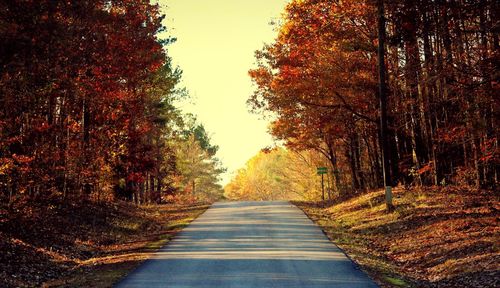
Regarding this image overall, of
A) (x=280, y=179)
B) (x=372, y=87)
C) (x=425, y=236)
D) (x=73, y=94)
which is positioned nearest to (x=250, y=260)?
(x=425, y=236)

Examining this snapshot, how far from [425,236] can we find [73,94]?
1530cm

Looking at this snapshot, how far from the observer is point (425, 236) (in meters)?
18.6

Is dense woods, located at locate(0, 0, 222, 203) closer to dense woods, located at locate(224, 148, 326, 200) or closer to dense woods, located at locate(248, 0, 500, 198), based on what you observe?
dense woods, located at locate(248, 0, 500, 198)

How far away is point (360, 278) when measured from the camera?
1337cm

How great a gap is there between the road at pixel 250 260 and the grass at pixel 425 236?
0.85 m

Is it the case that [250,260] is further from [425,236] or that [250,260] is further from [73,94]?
[73,94]

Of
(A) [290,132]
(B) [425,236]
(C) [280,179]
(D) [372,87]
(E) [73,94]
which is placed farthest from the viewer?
(C) [280,179]

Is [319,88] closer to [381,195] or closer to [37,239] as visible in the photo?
[381,195]

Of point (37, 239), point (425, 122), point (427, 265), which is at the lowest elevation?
point (427, 265)

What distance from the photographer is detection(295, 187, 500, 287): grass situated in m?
13.6

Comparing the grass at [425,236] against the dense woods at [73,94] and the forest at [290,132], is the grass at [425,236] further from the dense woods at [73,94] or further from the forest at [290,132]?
the dense woods at [73,94]

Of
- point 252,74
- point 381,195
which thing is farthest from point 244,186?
point 381,195

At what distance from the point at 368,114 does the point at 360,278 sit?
68.5 ft

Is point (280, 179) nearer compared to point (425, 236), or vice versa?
point (425, 236)
